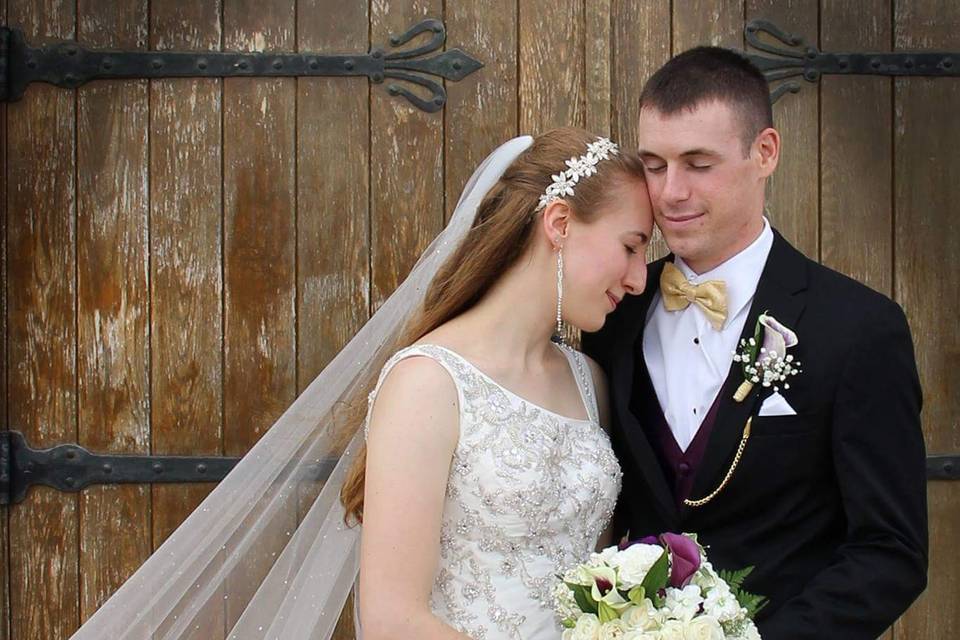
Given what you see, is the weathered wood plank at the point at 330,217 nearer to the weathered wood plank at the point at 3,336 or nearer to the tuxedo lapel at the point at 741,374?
the weathered wood plank at the point at 3,336

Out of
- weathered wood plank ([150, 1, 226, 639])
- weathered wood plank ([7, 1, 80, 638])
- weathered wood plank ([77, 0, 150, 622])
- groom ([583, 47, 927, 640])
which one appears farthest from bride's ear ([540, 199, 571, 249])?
weathered wood plank ([7, 1, 80, 638])

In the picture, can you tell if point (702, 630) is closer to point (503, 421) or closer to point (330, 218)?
point (503, 421)

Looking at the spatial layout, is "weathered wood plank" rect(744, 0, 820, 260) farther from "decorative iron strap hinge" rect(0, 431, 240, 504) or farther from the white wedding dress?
"decorative iron strap hinge" rect(0, 431, 240, 504)

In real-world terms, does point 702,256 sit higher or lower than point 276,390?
higher

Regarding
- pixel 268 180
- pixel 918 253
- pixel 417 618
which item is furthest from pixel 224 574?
pixel 918 253

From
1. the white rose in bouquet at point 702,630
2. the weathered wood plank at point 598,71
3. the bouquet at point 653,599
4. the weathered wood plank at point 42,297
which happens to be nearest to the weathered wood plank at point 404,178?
the weathered wood plank at point 598,71

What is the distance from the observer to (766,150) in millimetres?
2193

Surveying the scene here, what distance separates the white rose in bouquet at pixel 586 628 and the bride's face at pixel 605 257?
59cm

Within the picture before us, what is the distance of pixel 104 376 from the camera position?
9.68 feet

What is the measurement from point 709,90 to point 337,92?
3.61 ft

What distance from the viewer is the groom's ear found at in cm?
218

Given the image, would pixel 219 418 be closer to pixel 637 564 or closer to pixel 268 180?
pixel 268 180

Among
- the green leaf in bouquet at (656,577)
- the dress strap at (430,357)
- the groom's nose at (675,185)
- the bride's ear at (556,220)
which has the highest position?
the groom's nose at (675,185)

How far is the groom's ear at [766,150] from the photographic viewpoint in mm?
2176
